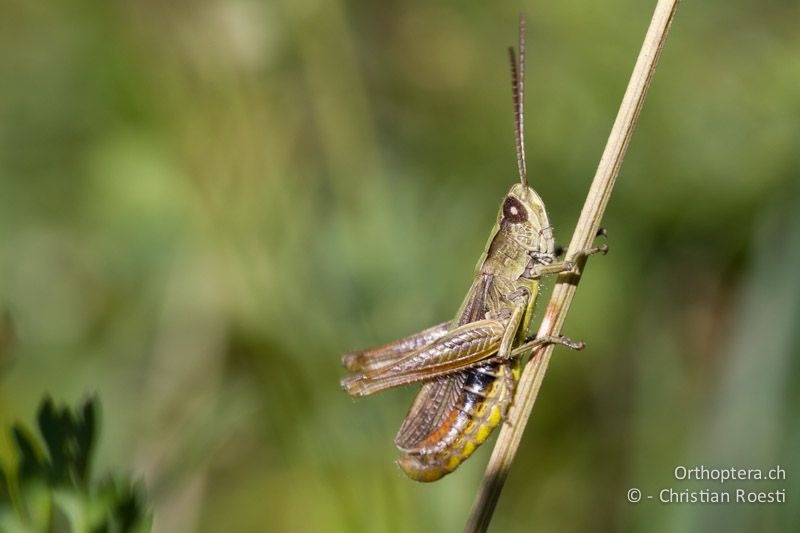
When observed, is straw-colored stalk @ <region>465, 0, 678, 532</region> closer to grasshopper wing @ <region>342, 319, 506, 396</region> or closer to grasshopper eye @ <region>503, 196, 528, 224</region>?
grasshopper wing @ <region>342, 319, 506, 396</region>

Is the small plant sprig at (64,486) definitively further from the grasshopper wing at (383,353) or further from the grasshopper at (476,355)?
the grasshopper wing at (383,353)

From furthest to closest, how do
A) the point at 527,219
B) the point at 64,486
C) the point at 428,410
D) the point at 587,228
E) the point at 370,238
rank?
the point at 370,238 < the point at 527,219 < the point at 428,410 < the point at 587,228 < the point at 64,486

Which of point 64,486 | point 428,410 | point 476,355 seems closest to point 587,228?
point 476,355

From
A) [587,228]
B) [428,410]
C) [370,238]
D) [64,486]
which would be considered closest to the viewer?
[64,486]

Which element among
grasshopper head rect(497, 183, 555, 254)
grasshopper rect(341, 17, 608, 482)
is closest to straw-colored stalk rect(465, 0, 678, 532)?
grasshopper rect(341, 17, 608, 482)

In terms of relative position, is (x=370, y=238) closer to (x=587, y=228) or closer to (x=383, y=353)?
(x=383, y=353)

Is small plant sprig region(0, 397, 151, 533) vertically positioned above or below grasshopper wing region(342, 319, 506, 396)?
below
